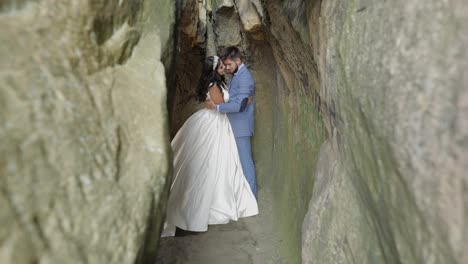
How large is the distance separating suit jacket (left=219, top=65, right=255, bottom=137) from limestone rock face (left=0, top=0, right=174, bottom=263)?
2.01m

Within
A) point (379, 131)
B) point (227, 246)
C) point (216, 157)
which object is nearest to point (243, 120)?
point (216, 157)

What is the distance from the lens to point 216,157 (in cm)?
320

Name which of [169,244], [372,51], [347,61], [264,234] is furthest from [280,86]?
[372,51]

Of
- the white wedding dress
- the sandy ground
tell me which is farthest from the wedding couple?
the sandy ground

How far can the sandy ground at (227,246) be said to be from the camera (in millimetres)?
2645

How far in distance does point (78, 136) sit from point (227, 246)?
2.17 m

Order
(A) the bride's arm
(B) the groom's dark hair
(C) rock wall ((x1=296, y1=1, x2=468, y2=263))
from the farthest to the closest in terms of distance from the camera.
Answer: (B) the groom's dark hair, (A) the bride's arm, (C) rock wall ((x1=296, y1=1, x2=468, y2=263))

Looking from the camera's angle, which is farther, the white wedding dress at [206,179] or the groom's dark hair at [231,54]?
the groom's dark hair at [231,54]

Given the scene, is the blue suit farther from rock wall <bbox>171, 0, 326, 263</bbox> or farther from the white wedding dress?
rock wall <bbox>171, 0, 326, 263</bbox>

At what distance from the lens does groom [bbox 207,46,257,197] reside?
11.0 ft

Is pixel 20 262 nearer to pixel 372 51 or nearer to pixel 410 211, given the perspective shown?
pixel 410 211

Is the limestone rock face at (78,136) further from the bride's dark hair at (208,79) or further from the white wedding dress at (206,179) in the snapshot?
the bride's dark hair at (208,79)

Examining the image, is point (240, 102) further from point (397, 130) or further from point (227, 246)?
point (397, 130)

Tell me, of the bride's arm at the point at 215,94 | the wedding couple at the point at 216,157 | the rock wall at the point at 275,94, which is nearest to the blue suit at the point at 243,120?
the wedding couple at the point at 216,157
